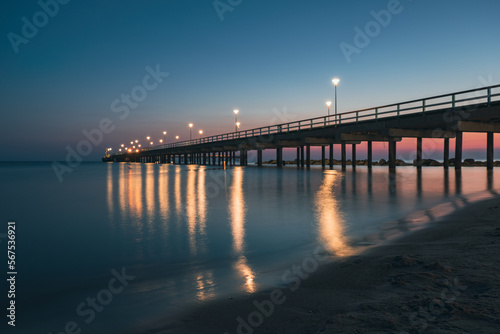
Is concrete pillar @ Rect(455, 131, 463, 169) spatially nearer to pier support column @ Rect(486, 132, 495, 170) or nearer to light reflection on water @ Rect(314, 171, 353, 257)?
pier support column @ Rect(486, 132, 495, 170)

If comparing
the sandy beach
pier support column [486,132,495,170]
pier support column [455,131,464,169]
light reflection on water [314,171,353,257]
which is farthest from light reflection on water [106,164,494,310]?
pier support column [486,132,495,170]

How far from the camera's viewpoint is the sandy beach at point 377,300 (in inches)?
107

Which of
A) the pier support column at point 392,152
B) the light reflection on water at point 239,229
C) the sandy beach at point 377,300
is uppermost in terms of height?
the pier support column at point 392,152

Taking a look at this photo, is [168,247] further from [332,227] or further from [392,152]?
[392,152]

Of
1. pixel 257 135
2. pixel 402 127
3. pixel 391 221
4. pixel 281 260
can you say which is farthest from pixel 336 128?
pixel 281 260

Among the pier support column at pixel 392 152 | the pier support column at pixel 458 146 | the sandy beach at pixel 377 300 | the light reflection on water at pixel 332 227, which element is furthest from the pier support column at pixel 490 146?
the sandy beach at pixel 377 300

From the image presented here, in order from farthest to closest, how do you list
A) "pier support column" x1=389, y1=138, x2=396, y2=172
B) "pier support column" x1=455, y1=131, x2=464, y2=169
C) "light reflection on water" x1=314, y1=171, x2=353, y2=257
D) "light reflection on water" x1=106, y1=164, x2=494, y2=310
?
"pier support column" x1=389, y1=138, x2=396, y2=172 → "pier support column" x1=455, y1=131, x2=464, y2=169 → "light reflection on water" x1=314, y1=171, x2=353, y2=257 → "light reflection on water" x1=106, y1=164, x2=494, y2=310

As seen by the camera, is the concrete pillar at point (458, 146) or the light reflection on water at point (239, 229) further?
the concrete pillar at point (458, 146)

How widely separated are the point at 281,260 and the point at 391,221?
4183 mm

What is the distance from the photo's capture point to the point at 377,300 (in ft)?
10.5

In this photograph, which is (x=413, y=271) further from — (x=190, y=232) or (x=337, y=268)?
(x=190, y=232)

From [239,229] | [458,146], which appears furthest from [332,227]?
[458,146]

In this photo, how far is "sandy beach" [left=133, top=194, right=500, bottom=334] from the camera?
2.73m

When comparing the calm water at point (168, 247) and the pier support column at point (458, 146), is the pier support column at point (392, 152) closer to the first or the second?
the pier support column at point (458, 146)
